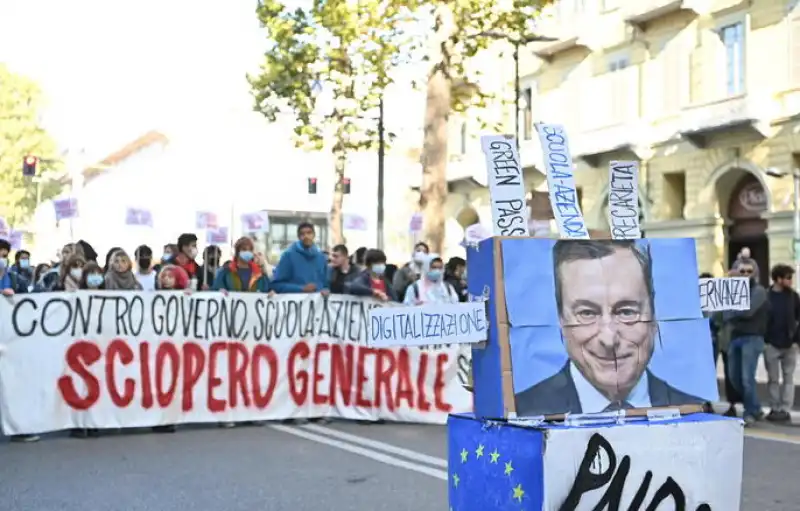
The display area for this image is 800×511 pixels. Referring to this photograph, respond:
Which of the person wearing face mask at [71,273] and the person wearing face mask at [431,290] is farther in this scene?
the person wearing face mask at [431,290]

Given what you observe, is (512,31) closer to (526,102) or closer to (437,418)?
(437,418)

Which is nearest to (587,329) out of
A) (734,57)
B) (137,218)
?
(137,218)

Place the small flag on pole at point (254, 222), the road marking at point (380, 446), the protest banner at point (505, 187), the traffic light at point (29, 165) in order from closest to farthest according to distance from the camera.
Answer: the protest banner at point (505, 187) < the road marking at point (380, 446) < the small flag on pole at point (254, 222) < the traffic light at point (29, 165)

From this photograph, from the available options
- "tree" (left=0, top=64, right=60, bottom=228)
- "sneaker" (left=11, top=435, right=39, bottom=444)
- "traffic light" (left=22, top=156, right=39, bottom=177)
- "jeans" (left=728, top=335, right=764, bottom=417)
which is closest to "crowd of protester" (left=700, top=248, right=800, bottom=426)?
"jeans" (left=728, top=335, right=764, bottom=417)

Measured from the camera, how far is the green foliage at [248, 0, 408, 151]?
2362cm

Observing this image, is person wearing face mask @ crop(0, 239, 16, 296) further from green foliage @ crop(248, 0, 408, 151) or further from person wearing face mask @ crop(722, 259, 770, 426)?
green foliage @ crop(248, 0, 408, 151)

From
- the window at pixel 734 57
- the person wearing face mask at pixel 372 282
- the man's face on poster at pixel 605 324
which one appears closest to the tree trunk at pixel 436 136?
the person wearing face mask at pixel 372 282

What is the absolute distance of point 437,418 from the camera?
1217cm

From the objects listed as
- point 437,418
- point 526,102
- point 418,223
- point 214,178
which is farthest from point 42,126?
point 437,418

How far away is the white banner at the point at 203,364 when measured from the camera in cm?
1077

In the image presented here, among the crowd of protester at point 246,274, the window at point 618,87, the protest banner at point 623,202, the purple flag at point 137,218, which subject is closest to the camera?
the protest banner at point 623,202

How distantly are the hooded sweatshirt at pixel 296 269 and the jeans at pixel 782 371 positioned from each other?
4.69 meters

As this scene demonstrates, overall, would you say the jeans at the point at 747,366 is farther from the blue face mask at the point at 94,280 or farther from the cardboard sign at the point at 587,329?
the cardboard sign at the point at 587,329

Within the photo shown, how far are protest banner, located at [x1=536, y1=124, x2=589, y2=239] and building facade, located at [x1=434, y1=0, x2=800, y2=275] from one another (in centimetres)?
2273
